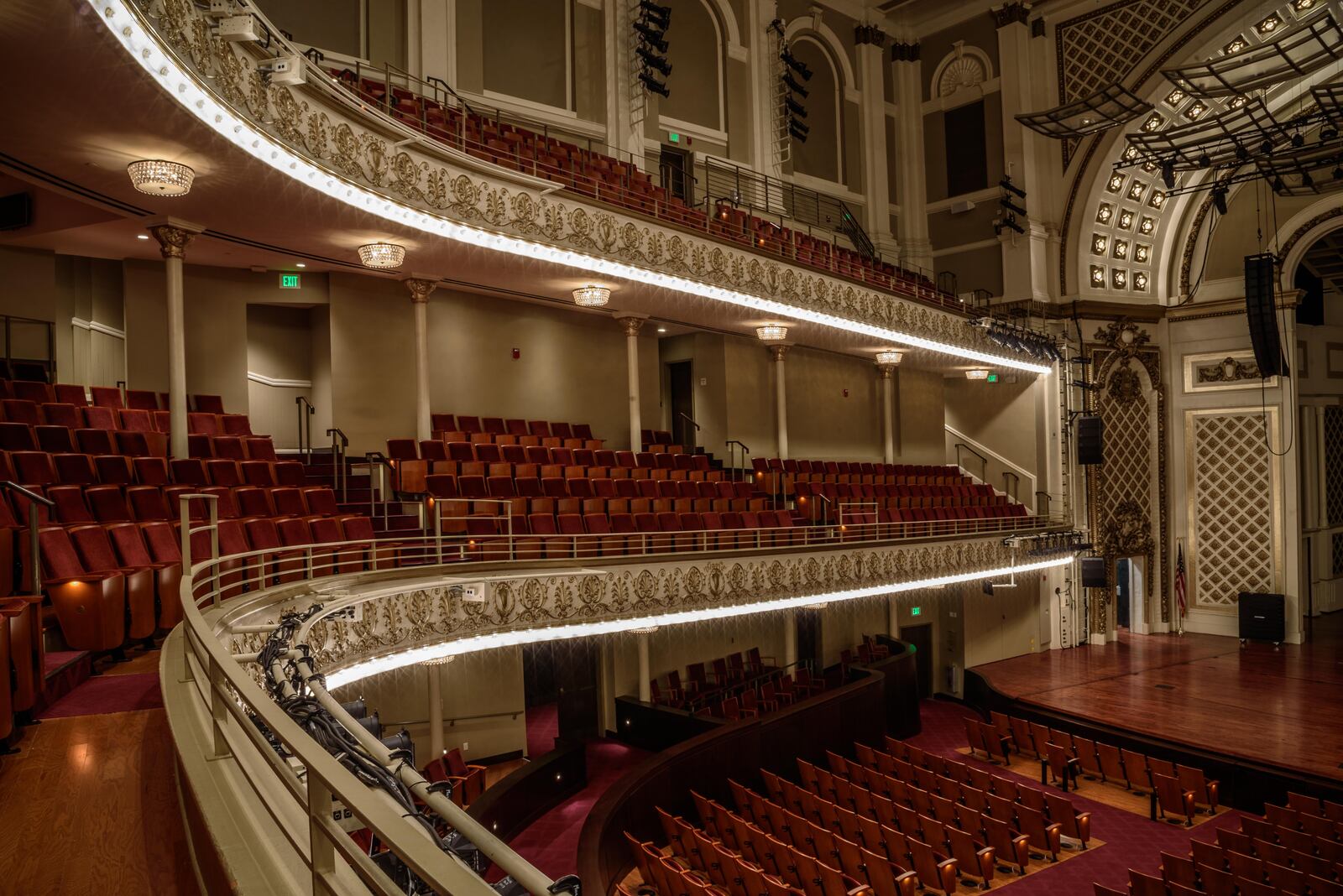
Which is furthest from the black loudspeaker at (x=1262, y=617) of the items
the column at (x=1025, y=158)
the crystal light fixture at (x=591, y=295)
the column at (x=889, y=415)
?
the crystal light fixture at (x=591, y=295)

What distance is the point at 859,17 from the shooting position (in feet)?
60.3

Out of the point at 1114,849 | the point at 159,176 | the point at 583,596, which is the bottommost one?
the point at 1114,849

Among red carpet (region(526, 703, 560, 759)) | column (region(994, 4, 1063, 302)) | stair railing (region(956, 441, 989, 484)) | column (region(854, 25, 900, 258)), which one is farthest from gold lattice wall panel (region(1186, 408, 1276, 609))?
red carpet (region(526, 703, 560, 759))

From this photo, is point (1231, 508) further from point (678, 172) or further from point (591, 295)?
point (591, 295)

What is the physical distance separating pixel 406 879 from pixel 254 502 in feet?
19.0

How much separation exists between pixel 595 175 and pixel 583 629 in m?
6.02

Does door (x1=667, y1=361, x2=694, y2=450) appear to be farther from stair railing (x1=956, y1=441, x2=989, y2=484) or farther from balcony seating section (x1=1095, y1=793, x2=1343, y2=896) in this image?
balcony seating section (x1=1095, y1=793, x2=1343, y2=896)

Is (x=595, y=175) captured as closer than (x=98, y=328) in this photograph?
No

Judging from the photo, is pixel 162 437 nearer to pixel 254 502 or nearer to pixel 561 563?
pixel 254 502

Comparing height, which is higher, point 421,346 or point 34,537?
point 421,346

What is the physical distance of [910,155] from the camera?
746 inches

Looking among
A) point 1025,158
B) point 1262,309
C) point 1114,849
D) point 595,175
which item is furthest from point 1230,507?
point 595,175

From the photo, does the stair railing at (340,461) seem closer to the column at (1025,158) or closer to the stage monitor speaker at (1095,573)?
the column at (1025,158)

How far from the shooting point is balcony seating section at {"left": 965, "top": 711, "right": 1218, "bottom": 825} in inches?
399
